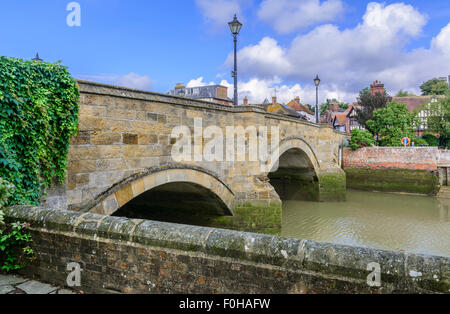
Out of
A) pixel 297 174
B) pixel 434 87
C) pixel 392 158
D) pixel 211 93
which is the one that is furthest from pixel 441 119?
pixel 434 87

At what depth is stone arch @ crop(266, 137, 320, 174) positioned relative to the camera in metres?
12.4

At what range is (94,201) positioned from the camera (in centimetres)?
570

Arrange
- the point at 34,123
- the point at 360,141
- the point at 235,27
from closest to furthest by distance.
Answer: the point at 34,123 → the point at 235,27 → the point at 360,141

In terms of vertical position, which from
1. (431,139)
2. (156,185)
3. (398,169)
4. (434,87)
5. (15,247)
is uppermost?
(434,87)

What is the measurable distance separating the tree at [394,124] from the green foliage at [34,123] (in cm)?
2649

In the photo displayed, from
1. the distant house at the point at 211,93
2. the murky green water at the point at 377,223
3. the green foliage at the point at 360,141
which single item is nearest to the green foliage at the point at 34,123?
the murky green water at the point at 377,223

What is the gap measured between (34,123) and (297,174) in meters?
16.1

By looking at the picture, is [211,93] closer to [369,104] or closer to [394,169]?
[369,104]

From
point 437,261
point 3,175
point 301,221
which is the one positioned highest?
point 3,175

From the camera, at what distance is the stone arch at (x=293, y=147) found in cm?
1237

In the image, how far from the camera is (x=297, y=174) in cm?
1905
